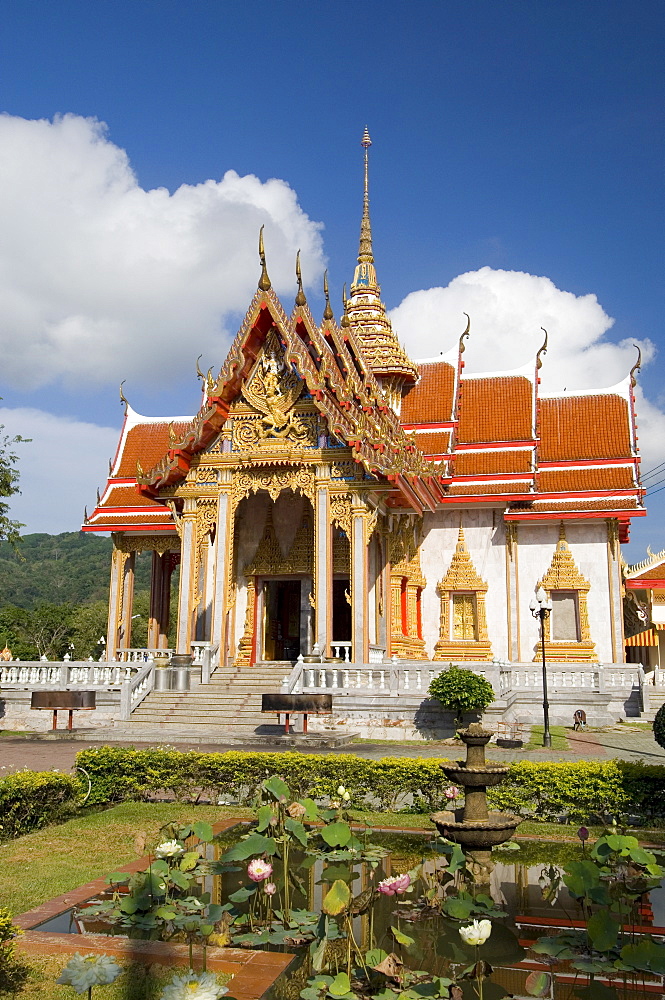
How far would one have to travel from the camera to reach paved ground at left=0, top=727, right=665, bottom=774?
1208 centimetres

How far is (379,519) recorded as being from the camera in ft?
67.2

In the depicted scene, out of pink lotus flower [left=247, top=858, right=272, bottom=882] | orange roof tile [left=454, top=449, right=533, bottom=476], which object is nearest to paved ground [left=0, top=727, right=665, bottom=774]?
pink lotus flower [left=247, top=858, right=272, bottom=882]

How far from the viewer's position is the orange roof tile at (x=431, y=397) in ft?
82.1

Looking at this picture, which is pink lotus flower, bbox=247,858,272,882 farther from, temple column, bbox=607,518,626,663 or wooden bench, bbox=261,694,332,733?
temple column, bbox=607,518,626,663

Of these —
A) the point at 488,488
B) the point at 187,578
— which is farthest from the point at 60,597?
the point at 187,578

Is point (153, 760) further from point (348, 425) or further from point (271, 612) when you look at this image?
point (271, 612)

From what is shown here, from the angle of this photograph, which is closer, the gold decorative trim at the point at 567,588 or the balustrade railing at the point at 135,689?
the balustrade railing at the point at 135,689

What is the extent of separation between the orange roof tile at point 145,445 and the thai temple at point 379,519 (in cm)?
17

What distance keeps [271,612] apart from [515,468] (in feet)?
24.5

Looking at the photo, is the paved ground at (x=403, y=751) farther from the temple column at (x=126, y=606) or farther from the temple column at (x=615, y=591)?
the temple column at (x=126, y=606)

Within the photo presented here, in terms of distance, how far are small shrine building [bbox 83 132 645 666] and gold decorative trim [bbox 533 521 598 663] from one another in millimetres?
56

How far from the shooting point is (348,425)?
18.7 metres

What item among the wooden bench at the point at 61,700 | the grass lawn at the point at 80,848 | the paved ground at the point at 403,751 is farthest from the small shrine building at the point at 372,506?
the grass lawn at the point at 80,848

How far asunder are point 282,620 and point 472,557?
5.24 metres
